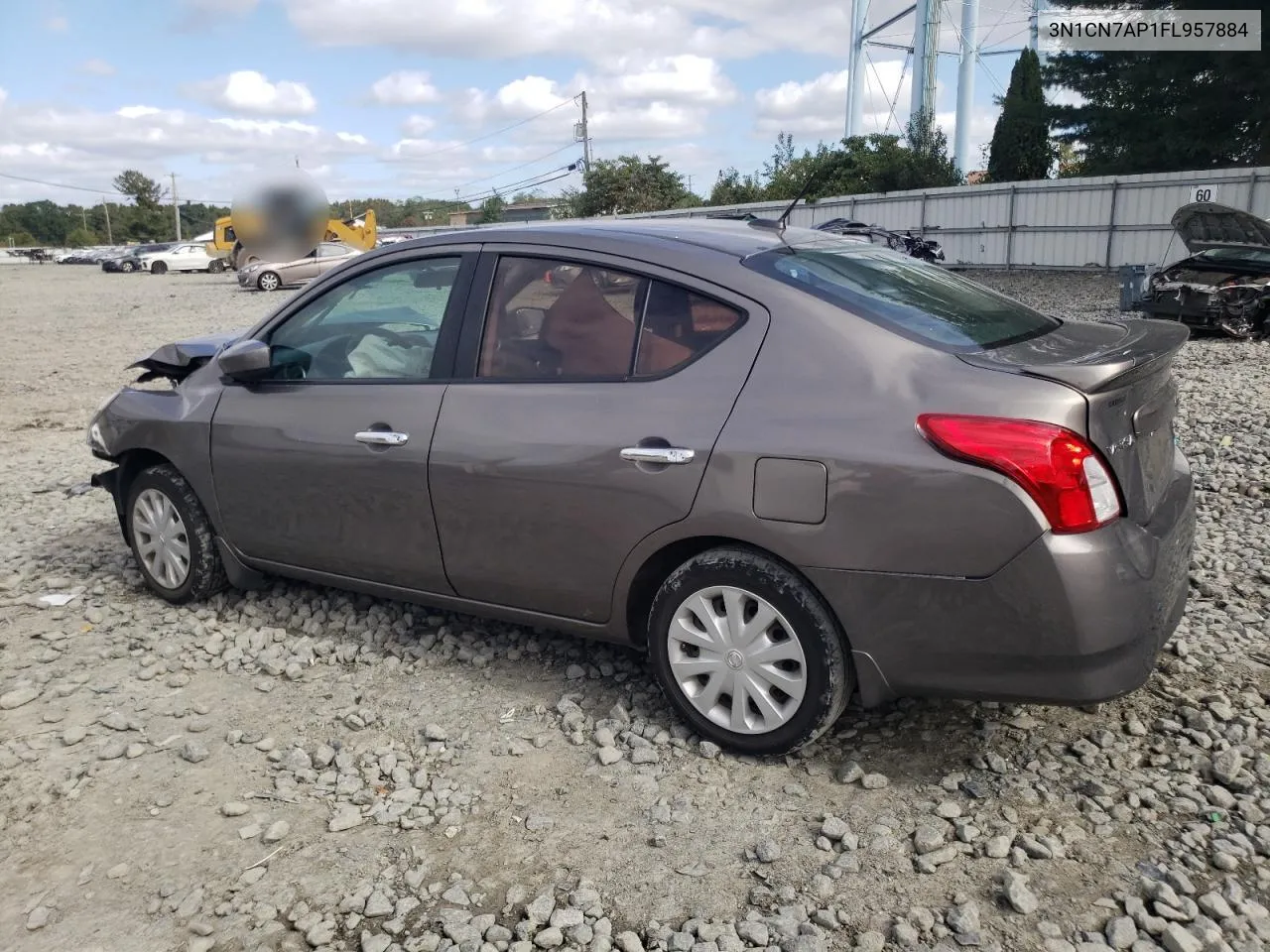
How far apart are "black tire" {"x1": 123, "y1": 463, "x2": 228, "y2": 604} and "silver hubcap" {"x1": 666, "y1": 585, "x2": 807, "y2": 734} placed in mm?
2385

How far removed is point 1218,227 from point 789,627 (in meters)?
14.2

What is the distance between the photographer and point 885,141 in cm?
3959

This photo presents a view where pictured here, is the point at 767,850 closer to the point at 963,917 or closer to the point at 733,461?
the point at 963,917

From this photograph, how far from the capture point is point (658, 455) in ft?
10.5

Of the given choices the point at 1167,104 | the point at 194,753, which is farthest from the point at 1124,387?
the point at 1167,104

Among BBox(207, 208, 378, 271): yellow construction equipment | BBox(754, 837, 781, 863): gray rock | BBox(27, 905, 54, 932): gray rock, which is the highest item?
BBox(207, 208, 378, 271): yellow construction equipment

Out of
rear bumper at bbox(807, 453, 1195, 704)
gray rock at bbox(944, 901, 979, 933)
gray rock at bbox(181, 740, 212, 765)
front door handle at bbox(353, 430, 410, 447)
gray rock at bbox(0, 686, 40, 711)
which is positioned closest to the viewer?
A: gray rock at bbox(944, 901, 979, 933)

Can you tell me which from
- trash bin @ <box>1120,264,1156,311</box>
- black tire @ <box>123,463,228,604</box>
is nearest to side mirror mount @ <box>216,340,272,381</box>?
black tire @ <box>123,463,228,604</box>

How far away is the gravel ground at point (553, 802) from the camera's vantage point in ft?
8.59

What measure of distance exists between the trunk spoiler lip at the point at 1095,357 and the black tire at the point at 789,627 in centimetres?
83

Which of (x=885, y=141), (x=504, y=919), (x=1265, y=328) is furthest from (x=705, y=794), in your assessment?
(x=885, y=141)

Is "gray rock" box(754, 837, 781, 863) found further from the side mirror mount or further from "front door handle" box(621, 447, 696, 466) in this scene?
the side mirror mount

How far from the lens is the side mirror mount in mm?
4148

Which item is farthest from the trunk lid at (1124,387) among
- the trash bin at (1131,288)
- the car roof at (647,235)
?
the trash bin at (1131,288)
